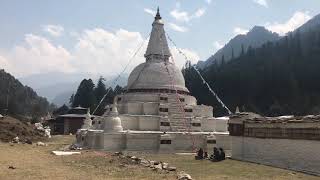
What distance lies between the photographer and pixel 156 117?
4791cm

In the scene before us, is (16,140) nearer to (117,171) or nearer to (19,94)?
(117,171)

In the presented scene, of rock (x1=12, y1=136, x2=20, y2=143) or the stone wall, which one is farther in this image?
rock (x1=12, y1=136, x2=20, y2=143)

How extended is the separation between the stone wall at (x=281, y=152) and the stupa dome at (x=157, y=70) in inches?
639

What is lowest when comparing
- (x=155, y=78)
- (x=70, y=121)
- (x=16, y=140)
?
(x=16, y=140)

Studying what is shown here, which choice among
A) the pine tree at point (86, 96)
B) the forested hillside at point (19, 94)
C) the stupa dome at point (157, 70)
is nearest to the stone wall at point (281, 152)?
the stupa dome at point (157, 70)

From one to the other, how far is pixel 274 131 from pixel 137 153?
14.5 m

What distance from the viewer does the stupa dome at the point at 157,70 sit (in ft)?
174

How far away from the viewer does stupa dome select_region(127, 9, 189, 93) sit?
53156 mm

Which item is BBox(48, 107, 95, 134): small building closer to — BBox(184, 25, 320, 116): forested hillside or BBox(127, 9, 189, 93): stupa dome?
BBox(184, 25, 320, 116): forested hillside

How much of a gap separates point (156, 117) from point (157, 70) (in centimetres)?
757

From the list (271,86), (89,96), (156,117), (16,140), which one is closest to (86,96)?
(89,96)

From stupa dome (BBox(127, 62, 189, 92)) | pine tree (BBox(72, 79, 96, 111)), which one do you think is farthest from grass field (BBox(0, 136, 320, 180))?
pine tree (BBox(72, 79, 96, 111))

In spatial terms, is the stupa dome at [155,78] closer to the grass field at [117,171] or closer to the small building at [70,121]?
the grass field at [117,171]

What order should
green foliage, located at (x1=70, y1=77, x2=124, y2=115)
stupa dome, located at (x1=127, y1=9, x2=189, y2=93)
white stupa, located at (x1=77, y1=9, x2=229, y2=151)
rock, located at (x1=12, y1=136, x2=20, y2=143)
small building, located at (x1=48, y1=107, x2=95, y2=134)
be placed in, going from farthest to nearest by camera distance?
green foliage, located at (x1=70, y1=77, x2=124, y2=115), small building, located at (x1=48, y1=107, x2=95, y2=134), rock, located at (x1=12, y1=136, x2=20, y2=143), stupa dome, located at (x1=127, y1=9, x2=189, y2=93), white stupa, located at (x1=77, y1=9, x2=229, y2=151)
